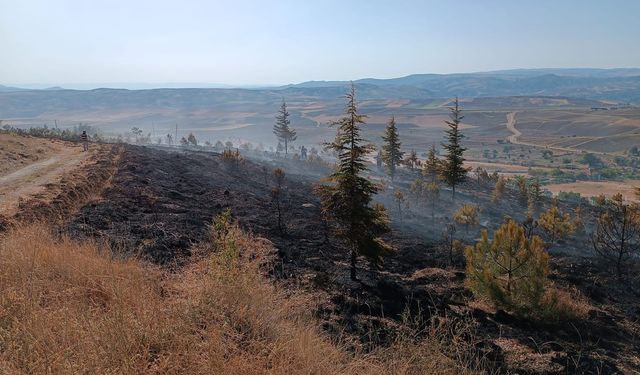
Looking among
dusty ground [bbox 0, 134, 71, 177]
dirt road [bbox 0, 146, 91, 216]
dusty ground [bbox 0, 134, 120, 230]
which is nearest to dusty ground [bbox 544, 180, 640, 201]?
dusty ground [bbox 0, 134, 120, 230]

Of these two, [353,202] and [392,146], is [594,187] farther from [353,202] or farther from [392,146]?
[353,202]

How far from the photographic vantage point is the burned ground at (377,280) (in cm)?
878

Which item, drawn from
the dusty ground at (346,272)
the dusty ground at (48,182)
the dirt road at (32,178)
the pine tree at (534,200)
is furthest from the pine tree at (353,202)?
the pine tree at (534,200)

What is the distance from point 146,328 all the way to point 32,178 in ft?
61.0

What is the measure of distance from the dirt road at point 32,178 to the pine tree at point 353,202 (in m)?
9.86

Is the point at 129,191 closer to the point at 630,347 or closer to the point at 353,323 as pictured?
the point at 353,323

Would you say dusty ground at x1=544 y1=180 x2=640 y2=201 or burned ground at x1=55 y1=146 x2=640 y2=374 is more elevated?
burned ground at x1=55 y1=146 x2=640 y2=374

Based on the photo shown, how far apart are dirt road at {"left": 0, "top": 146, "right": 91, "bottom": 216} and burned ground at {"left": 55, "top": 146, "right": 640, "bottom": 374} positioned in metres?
2.19

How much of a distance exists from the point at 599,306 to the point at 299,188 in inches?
1022

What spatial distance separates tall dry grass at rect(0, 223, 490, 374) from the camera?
12.7 ft

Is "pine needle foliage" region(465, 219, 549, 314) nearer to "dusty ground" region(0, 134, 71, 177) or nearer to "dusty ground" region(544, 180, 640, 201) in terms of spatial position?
"dusty ground" region(0, 134, 71, 177)

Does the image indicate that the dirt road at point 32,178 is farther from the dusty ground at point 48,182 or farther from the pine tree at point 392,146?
the pine tree at point 392,146

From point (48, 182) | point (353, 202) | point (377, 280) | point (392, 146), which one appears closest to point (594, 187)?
point (392, 146)

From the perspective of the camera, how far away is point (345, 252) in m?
16.4
